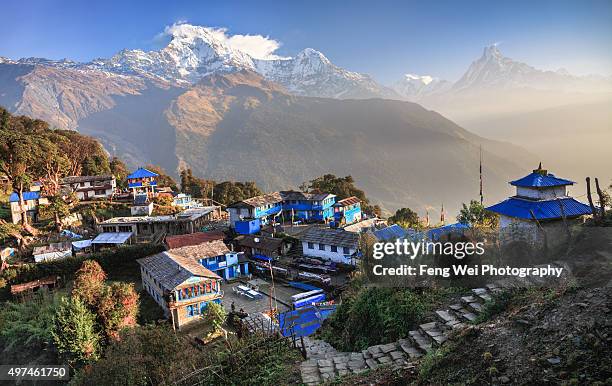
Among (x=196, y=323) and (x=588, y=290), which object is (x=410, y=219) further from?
(x=588, y=290)

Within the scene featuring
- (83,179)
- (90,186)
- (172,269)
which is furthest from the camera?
(90,186)

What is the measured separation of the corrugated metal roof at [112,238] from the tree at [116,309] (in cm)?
1586

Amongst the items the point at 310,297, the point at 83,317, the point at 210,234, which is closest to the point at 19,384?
the point at 83,317

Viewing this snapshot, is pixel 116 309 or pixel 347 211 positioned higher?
pixel 347 211

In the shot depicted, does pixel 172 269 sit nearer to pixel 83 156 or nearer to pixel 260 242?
pixel 260 242

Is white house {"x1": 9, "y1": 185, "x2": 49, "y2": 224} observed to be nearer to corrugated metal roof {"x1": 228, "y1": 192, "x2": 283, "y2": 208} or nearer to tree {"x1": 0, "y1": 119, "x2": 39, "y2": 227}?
tree {"x1": 0, "y1": 119, "x2": 39, "y2": 227}

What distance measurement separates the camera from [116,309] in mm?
18250

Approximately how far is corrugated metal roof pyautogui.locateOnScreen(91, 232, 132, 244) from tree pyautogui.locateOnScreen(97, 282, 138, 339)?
15.9m

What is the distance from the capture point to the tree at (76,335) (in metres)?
16.7

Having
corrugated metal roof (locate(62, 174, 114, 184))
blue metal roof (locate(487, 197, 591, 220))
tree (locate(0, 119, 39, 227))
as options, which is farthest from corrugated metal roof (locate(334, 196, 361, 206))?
tree (locate(0, 119, 39, 227))

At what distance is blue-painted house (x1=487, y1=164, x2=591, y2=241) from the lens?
1681 centimetres

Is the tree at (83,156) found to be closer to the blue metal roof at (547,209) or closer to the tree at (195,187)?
the tree at (195,187)

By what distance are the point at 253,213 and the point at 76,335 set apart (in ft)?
88.0

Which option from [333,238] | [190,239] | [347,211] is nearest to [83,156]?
[190,239]
